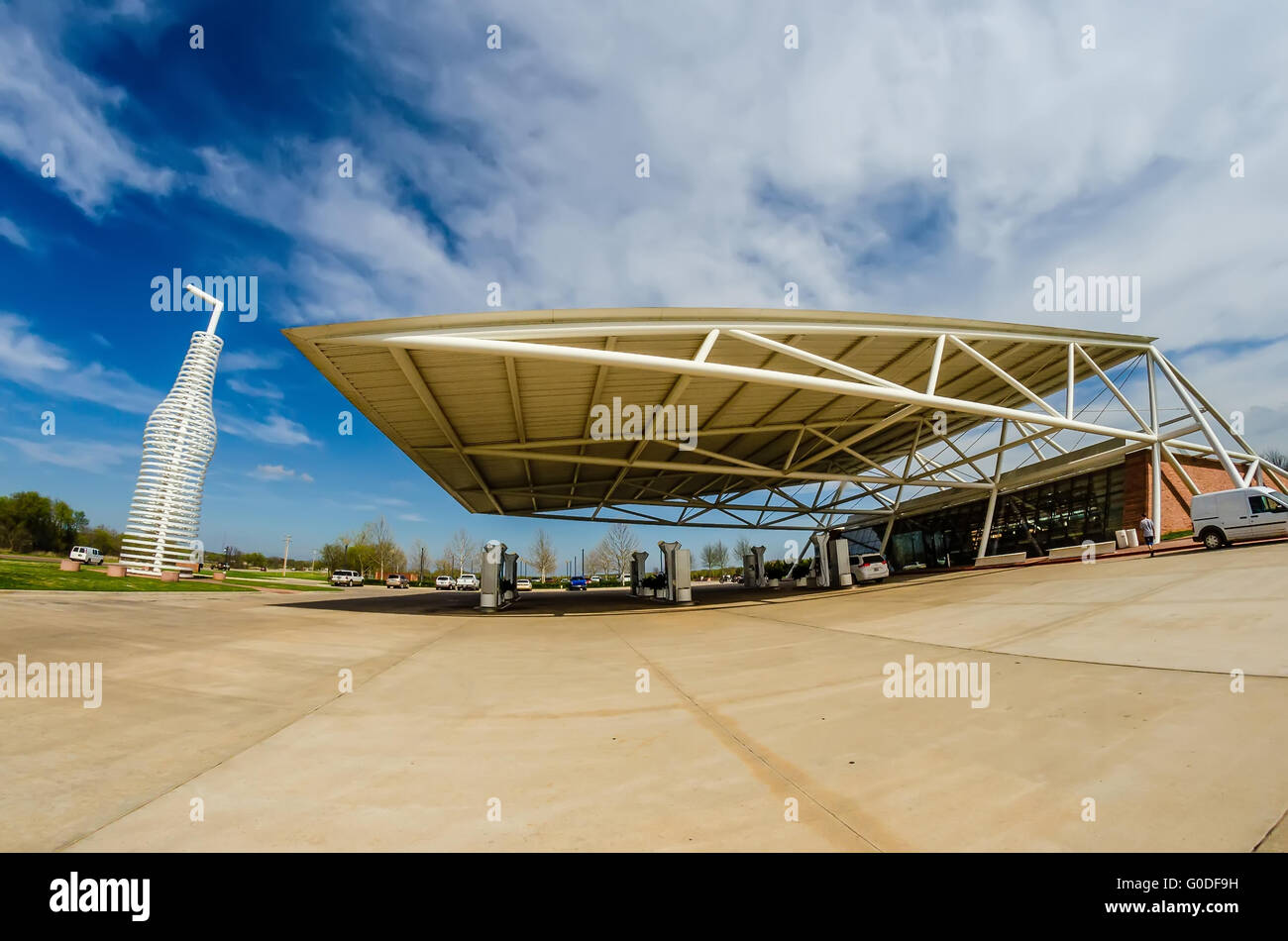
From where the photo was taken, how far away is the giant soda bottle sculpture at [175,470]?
31.8 meters

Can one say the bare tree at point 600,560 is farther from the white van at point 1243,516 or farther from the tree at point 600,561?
the white van at point 1243,516

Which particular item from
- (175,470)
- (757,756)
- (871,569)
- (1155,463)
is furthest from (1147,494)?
(175,470)

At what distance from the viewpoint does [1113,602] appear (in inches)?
371

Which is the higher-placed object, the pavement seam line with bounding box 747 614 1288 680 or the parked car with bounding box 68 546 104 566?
the pavement seam line with bounding box 747 614 1288 680

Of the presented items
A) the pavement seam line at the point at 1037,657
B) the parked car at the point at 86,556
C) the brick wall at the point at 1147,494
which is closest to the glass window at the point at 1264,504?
the brick wall at the point at 1147,494

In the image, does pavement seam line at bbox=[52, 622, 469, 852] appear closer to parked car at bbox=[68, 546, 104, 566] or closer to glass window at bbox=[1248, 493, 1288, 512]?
glass window at bbox=[1248, 493, 1288, 512]

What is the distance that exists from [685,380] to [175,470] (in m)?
34.2

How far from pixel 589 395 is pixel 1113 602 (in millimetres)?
14988

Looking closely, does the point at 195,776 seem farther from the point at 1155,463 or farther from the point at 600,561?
the point at 600,561

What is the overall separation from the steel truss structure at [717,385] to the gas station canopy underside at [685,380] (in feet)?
0.24

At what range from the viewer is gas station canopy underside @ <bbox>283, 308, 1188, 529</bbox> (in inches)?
504

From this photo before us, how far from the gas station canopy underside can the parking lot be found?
731 centimetres

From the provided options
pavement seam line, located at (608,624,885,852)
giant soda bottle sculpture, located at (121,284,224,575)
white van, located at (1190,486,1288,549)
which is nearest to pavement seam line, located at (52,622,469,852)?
pavement seam line, located at (608,624,885,852)
